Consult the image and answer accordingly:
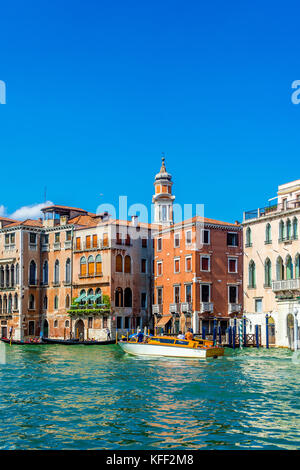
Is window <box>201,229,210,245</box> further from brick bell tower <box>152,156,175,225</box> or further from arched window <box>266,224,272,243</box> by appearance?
brick bell tower <box>152,156,175,225</box>

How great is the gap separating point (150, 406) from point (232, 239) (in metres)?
30.9

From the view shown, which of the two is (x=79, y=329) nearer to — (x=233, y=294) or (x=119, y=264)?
(x=119, y=264)

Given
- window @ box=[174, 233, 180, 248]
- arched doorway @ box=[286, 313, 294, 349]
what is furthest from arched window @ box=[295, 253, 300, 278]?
window @ box=[174, 233, 180, 248]

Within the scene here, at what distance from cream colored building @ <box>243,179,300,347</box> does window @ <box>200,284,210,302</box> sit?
9.11 feet

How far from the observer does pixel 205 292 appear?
44500 mm

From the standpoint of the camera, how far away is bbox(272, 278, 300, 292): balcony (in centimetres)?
3688

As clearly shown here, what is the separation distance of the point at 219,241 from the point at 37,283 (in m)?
17.2

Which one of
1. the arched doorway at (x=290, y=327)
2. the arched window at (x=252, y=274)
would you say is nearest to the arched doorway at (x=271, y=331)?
the arched doorway at (x=290, y=327)

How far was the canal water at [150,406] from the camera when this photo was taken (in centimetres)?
1198

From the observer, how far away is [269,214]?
40688 mm

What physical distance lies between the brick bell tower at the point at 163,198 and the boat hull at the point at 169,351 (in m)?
37.6

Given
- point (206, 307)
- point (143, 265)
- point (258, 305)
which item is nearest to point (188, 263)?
point (206, 307)

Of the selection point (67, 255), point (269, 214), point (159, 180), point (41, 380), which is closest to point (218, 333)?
point (269, 214)
